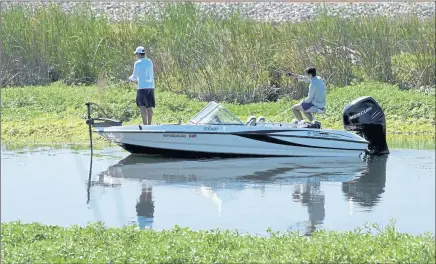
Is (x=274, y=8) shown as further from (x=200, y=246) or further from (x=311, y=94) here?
(x=200, y=246)

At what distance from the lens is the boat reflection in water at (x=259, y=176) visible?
49.9ft

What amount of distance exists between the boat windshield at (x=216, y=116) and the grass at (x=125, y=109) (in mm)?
2999

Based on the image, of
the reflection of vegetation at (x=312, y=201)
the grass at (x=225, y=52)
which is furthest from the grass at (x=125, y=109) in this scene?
the reflection of vegetation at (x=312, y=201)

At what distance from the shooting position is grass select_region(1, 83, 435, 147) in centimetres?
2305

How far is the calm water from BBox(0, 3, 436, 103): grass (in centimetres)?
680

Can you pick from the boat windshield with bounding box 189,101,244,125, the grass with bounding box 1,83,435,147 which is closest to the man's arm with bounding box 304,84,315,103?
the boat windshield with bounding box 189,101,244,125

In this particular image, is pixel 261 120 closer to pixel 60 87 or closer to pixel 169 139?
pixel 169 139

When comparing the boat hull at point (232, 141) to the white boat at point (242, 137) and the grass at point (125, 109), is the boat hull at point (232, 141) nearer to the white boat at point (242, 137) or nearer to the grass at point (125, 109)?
the white boat at point (242, 137)

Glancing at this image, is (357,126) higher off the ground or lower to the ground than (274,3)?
lower

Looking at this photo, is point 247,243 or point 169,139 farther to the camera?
point 169,139

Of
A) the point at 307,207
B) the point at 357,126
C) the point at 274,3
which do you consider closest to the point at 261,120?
the point at 357,126

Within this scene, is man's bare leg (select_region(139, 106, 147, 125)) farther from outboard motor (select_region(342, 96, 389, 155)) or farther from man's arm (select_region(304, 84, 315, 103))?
outboard motor (select_region(342, 96, 389, 155))

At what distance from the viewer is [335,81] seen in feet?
89.8

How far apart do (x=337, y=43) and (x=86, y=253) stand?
17.7 meters
